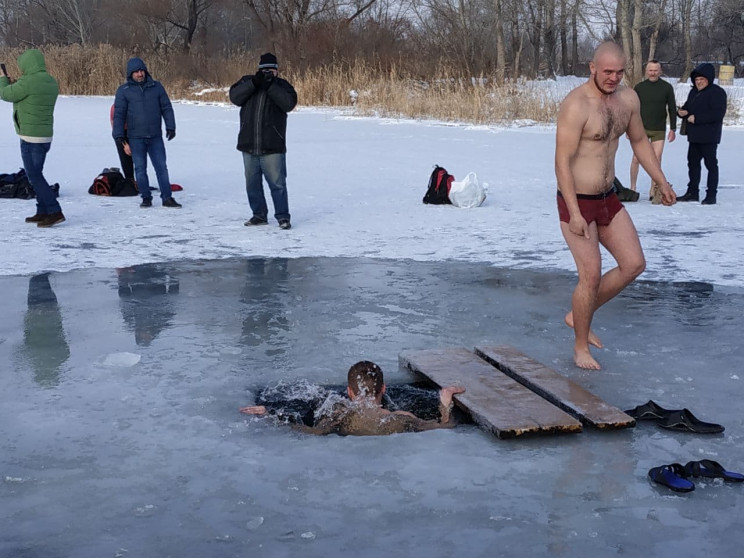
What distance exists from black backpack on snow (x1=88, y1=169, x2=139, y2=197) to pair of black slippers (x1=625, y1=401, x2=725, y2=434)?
8.67 metres

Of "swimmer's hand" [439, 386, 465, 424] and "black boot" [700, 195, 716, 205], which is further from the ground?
"black boot" [700, 195, 716, 205]

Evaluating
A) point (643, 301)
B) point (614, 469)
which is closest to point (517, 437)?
point (614, 469)

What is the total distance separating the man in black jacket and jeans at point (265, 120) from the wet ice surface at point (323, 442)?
272 centimetres

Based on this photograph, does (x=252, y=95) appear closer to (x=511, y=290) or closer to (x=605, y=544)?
(x=511, y=290)

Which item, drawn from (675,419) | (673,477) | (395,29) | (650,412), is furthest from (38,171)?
(395,29)

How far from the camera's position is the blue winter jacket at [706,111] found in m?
10.7

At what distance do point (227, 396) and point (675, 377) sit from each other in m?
2.27

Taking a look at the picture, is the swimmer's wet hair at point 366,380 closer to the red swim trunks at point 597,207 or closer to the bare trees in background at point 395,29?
the red swim trunks at point 597,207

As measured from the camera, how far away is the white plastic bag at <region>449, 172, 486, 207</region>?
10742 mm

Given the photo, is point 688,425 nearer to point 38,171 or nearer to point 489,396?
point 489,396

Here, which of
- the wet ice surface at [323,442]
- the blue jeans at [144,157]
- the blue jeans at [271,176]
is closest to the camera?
the wet ice surface at [323,442]

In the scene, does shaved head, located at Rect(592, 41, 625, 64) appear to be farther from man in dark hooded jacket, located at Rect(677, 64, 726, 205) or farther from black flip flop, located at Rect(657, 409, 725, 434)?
man in dark hooded jacket, located at Rect(677, 64, 726, 205)

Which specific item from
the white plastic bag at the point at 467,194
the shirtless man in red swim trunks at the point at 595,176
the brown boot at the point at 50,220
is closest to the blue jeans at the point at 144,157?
the brown boot at the point at 50,220

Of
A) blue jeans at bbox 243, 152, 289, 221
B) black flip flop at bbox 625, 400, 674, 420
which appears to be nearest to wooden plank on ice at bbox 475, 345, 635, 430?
black flip flop at bbox 625, 400, 674, 420
